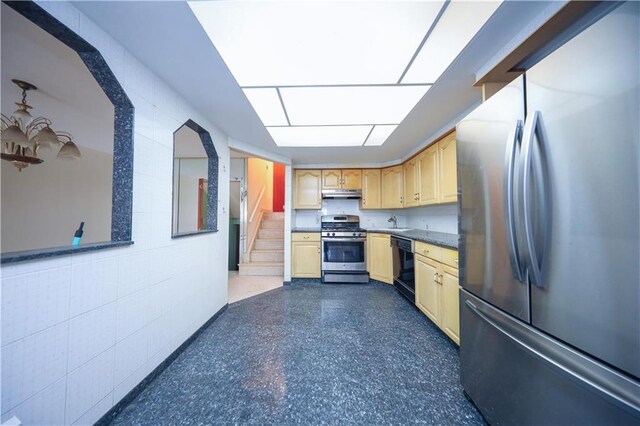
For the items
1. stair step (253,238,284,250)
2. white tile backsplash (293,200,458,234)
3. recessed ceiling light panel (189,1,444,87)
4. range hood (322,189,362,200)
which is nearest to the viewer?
recessed ceiling light panel (189,1,444,87)

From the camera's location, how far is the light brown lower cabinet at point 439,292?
1.87 m

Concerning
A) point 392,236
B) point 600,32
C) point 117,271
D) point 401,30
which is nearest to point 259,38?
point 401,30

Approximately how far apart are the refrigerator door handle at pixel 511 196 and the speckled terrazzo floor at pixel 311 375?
98cm

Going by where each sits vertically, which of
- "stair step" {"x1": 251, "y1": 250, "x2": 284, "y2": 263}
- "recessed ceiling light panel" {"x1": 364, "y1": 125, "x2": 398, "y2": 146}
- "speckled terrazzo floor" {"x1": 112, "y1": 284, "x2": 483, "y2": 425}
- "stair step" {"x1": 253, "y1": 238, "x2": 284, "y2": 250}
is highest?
"recessed ceiling light panel" {"x1": 364, "y1": 125, "x2": 398, "y2": 146}

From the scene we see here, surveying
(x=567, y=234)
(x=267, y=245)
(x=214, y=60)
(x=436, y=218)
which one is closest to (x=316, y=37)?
(x=214, y=60)

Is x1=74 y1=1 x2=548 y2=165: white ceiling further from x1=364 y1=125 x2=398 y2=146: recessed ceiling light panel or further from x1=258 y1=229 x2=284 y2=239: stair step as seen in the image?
x1=258 y1=229 x2=284 y2=239: stair step

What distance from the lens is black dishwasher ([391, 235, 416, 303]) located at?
2.82 m

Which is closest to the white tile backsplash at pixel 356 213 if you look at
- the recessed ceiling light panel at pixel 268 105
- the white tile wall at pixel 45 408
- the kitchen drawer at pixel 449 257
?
the kitchen drawer at pixel 449 257

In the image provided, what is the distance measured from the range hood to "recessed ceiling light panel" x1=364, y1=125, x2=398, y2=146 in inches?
49.6

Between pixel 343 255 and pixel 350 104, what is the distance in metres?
2.60

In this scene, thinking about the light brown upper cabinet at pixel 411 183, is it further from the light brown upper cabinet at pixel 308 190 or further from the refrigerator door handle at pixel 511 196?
the refrigerator door handle at pixel 511 196

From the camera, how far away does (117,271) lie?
4.21ft

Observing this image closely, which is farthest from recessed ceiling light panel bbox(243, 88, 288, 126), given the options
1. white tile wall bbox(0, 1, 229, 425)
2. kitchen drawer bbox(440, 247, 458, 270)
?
kitchen drawer bbox(440, 247, 458, 270)

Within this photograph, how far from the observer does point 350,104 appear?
6.34 feet
